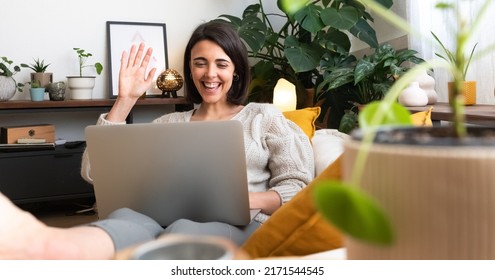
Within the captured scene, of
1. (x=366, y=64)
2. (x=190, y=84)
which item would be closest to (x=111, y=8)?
(x=190, y=84)

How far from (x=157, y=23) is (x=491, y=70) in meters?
2.36

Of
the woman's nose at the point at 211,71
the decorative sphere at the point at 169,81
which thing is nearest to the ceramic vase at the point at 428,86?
the woman's nose at the point at 211,71

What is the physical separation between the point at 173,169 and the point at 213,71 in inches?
36.0

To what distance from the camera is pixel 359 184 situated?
30 cm

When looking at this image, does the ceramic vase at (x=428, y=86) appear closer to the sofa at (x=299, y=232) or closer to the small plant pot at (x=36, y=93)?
the sofa at (x=299, y=232)

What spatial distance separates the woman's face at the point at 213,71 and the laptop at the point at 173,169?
86 centimetres

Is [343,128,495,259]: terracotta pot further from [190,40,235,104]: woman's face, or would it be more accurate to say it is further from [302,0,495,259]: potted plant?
[190,40,235,104]: woman's face

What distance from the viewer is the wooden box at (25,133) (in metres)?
2.99

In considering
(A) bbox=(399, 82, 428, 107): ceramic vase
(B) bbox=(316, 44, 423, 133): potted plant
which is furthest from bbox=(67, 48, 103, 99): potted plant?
(A) bbox=(399, 82, 428, 107): ceramic vase

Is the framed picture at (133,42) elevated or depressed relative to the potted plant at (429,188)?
elevated

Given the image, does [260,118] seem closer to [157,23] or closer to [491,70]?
[491,70]

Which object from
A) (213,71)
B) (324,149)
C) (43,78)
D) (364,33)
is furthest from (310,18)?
(43,78)

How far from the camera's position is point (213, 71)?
1853mm

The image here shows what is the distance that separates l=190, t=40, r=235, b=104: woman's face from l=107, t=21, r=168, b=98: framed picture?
166cm
